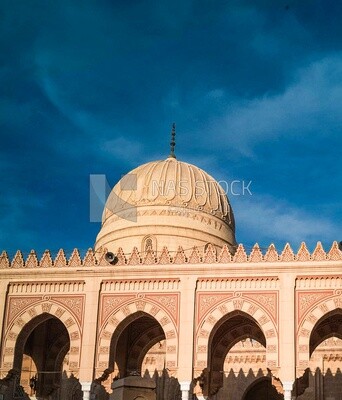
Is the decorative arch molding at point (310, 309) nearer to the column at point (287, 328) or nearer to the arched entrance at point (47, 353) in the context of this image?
the column at point (287, 328)

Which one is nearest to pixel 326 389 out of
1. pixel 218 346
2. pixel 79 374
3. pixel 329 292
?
pixel 218 346

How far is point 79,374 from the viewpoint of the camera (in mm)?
20266

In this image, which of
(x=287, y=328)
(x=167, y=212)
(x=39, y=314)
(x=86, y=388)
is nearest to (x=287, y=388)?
(x=287, y=328)

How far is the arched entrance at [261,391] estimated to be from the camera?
89.2 feet

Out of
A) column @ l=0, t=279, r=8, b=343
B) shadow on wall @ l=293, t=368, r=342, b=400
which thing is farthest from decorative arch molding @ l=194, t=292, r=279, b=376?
shadow on wall @ l=293, t=368, r=342, b=400

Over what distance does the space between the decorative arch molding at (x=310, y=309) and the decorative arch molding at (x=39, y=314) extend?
18.1 ft

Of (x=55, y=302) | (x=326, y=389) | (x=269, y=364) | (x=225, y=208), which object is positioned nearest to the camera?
(x=269, y=364)

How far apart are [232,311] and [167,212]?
715 centimetres

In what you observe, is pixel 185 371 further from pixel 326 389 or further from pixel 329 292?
pixel 326 389

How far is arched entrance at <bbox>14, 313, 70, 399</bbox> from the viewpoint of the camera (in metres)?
22.8

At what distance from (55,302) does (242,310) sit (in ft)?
16.0

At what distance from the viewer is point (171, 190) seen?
27094mm

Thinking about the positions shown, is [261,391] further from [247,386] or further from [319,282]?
[319,282]

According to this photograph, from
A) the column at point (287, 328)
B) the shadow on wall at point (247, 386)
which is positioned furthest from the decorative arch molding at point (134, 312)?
the shadow on wall at point (247, 386)
